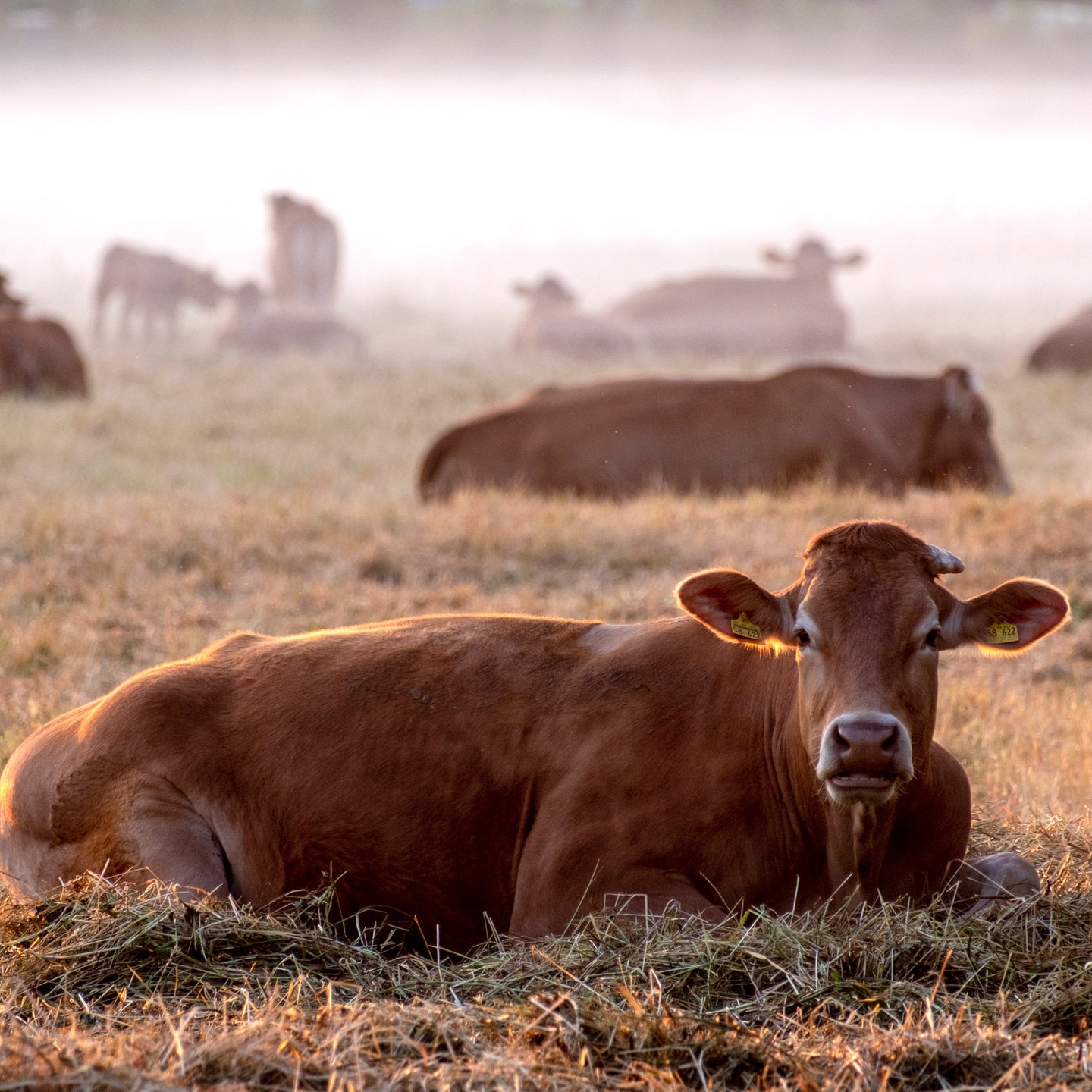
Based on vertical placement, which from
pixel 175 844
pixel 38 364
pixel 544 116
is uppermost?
pixel 544 116

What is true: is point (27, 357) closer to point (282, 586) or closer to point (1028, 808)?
point (282, 586)

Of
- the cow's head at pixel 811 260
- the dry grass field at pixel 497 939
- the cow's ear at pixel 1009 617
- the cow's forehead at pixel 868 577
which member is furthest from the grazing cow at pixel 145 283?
the cow's ear at pixel 1009 617

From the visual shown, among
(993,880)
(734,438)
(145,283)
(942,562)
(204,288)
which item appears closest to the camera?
(942,562)

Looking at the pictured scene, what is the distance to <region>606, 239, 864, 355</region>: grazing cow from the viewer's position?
28016 mm

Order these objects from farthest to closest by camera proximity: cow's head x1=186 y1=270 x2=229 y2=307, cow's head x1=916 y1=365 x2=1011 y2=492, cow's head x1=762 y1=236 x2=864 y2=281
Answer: cow's head x1=186 y1=270 x2=229 y2=307
cow's head x1=762 y1=236 x2=864 y2=281
cow's head x1=916 y1=365 x2=1011 y2=492

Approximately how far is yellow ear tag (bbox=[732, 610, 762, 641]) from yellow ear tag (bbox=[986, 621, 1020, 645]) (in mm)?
692

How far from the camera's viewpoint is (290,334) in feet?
88.9

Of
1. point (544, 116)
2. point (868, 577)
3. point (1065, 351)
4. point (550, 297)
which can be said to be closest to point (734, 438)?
point (868, 577)

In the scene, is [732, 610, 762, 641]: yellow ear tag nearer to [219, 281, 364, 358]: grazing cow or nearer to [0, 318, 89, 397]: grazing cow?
[0, 318, 89, 397]: grazing cow

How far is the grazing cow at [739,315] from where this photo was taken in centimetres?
2802

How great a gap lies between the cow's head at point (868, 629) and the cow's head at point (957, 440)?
26.6 feet

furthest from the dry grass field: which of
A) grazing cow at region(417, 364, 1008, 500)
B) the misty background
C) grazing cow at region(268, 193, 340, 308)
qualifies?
the misty background

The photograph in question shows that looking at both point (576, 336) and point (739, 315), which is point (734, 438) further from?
point (739, 315)

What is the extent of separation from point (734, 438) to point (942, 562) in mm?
7770
